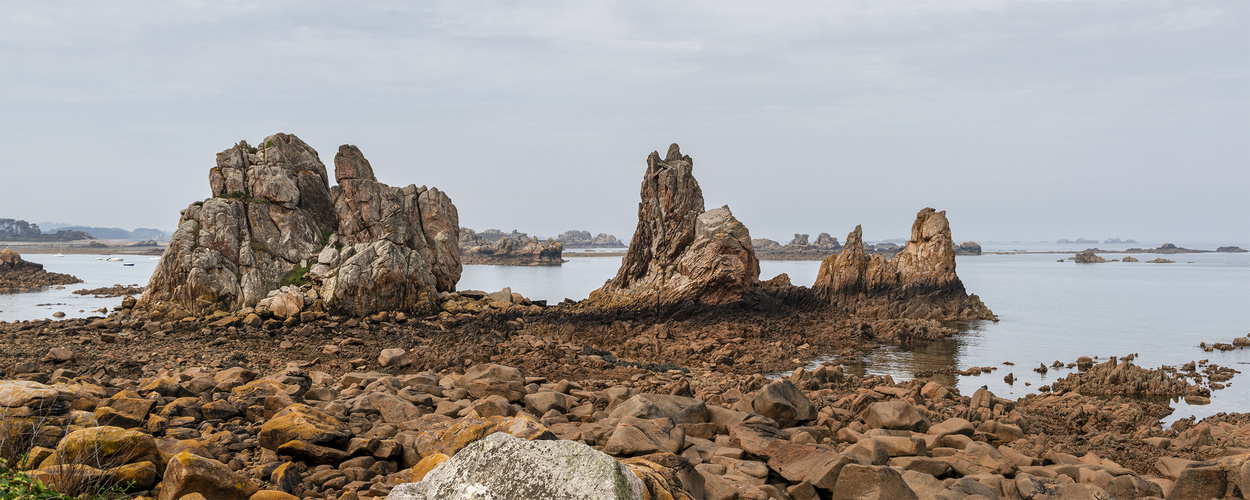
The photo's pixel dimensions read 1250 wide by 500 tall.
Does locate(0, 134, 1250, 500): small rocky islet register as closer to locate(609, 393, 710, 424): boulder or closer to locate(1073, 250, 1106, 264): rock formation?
locate(609, 393, 710, 424): boulder

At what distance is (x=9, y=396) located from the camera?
9.22 metres

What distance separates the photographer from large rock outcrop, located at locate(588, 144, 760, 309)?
1323 inches

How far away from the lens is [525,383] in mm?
14547

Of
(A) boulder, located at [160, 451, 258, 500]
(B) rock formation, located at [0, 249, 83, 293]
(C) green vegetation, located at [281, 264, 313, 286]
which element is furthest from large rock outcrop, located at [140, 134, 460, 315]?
(B) rock formation, located at [0, 249, 83, 293]

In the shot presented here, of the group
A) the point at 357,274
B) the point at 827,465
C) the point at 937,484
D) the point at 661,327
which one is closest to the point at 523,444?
the point at 827,465

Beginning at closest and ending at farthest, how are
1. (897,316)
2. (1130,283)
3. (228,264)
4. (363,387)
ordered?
(363,387) < (228,264) < (897,316) < (1130,283)

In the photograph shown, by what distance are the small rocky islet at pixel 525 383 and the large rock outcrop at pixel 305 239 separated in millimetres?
109

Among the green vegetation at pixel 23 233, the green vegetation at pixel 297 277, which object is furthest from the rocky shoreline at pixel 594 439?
the green vegetation at pixel 23 233

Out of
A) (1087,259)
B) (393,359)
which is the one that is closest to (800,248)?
(1087,259)

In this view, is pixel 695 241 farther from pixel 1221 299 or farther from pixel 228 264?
pixel 1221 299

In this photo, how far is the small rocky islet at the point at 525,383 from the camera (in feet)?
26.7

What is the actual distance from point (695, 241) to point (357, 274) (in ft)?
51.6

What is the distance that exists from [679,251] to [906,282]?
1553 centimetres

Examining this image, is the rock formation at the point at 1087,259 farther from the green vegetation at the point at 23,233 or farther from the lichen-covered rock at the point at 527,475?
the green vegetation at the point at 23,233
